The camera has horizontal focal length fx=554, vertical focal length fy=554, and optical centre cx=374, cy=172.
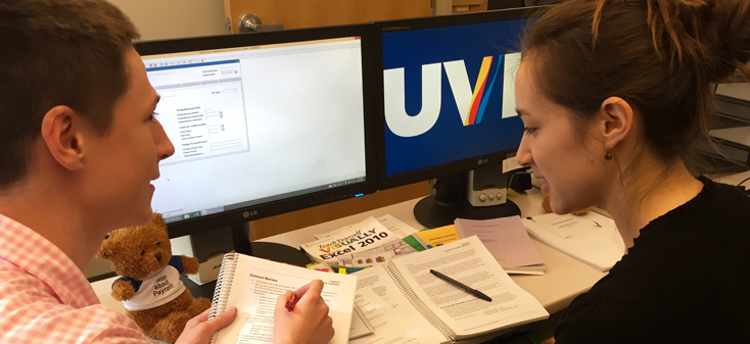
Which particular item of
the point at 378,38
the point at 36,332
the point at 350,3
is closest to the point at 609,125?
the point at 378,38

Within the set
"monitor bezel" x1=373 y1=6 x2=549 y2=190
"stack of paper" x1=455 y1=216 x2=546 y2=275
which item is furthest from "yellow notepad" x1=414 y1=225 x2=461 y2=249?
"monitor bezel" x1=373 y1=6 x2=549 y2=190

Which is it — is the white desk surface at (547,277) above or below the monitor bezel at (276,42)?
below

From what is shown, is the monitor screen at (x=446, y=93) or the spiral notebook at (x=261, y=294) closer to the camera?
the spiral notebook at (x=261, y=294)

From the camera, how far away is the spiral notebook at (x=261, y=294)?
33.5 inches

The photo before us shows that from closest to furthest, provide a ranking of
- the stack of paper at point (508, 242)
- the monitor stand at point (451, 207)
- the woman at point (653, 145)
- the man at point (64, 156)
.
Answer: the man at point (64, 156)
the woman at point (653, 145)
the stack of paper at point (508, 242)
the monitor stand at point (451, 207)

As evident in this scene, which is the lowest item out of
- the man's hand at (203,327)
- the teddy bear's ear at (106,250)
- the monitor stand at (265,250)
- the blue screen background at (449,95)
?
the monitor stand at (265,250)

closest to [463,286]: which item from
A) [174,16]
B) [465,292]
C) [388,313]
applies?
[465,292]

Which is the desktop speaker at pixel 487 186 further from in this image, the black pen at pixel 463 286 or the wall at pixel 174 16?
the wall at pixel 174 16

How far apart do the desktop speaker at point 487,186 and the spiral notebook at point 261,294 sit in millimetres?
537

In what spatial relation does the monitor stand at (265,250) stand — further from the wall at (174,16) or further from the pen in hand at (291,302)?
the wall at (174,16)

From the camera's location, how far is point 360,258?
1141 mm

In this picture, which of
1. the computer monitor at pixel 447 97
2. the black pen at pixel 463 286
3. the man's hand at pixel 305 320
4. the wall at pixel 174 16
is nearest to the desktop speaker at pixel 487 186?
the computer monitor at pixel 447 97

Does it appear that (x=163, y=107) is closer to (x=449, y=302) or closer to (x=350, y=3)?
(x=449, y=302)

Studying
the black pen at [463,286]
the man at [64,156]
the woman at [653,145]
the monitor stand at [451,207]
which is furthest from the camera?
the monitor stand at [451,207]
